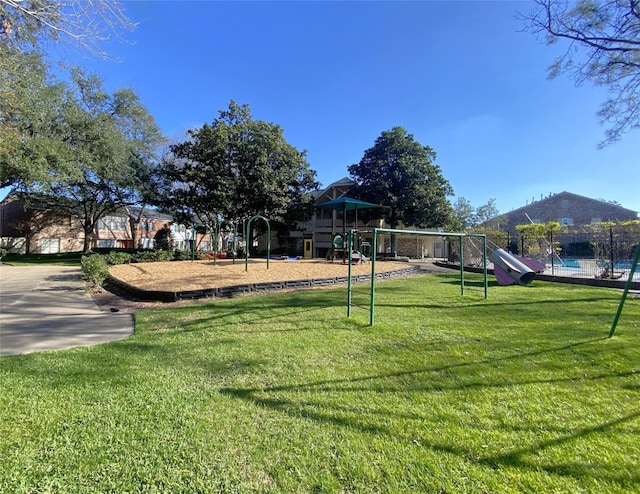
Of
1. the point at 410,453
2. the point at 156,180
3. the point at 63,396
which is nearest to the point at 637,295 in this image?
the point at 410,453

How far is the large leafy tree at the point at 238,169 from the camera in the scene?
23.9 metres

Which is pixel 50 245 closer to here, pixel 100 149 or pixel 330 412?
pixel 100 149

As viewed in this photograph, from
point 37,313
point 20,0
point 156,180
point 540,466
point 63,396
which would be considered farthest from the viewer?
point 156,180

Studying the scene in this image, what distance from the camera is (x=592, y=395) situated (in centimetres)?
320

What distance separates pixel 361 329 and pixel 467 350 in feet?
5.86

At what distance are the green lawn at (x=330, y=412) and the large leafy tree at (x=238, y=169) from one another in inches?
791

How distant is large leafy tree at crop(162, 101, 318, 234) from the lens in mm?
23938

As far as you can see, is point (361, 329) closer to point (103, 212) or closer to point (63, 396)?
point (63, 396)

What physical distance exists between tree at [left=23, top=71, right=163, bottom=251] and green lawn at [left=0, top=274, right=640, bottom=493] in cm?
2215

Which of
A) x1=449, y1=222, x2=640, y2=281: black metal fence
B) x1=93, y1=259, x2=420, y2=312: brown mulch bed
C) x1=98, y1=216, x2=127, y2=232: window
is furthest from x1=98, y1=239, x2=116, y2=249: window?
x1=449, y1=222, x2=640, y2=281: black metal fence

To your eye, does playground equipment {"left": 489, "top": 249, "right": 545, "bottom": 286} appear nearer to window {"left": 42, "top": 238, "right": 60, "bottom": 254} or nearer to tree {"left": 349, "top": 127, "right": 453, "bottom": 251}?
tree {"left": 349, "top": 127, "right": 453, "bottom": 251}

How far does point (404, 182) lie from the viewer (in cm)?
2723

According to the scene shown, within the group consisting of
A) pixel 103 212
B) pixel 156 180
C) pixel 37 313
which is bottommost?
pixel 37 313

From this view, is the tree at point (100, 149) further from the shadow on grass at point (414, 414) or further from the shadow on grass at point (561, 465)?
the shadow on grass at point (561, 465)
